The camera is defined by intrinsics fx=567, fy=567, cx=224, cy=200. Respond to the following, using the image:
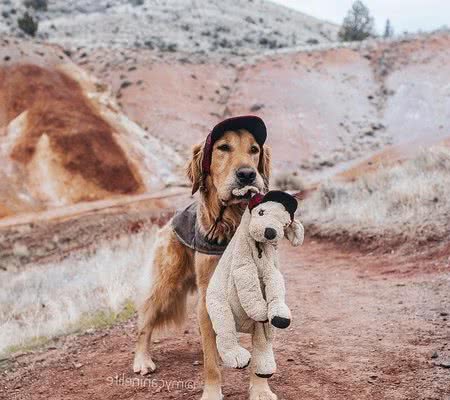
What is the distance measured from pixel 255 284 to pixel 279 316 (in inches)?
11.2

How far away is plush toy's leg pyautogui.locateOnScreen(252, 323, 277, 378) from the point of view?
3694 millimetres

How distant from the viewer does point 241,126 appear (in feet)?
14.0

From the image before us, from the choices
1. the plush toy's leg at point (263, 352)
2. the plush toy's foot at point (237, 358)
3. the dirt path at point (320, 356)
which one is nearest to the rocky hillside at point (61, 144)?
the dirt path at point (320, 356)

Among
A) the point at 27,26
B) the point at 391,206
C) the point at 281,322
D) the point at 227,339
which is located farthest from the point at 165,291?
the point at 27,26

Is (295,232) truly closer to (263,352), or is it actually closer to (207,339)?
(263,352)

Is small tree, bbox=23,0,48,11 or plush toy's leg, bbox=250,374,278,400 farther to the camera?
small tree, bbox=23,0,48,11

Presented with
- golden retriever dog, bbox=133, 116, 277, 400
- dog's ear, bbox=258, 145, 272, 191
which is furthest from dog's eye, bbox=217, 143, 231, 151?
dog's ear, bbox=258, 145, 272, 191

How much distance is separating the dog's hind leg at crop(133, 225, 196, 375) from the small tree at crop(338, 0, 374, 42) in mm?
43668

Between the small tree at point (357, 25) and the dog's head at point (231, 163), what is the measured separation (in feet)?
144

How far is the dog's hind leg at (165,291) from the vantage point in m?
5.04

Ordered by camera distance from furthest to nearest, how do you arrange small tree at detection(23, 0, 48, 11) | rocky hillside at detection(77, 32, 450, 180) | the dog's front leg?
small tree at detection(23, 0, 48, 11), rocky hillside at detection(77, 32, 450, 180), the dog's front leg

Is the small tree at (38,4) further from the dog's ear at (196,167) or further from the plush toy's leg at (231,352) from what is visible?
the plush toy's leg at (231,352)

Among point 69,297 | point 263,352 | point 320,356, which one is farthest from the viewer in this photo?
point 69,297

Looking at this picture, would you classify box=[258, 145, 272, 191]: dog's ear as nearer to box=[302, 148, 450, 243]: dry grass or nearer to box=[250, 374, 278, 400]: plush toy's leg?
box=[250, 374, 278, 400]: plush toy's leg
